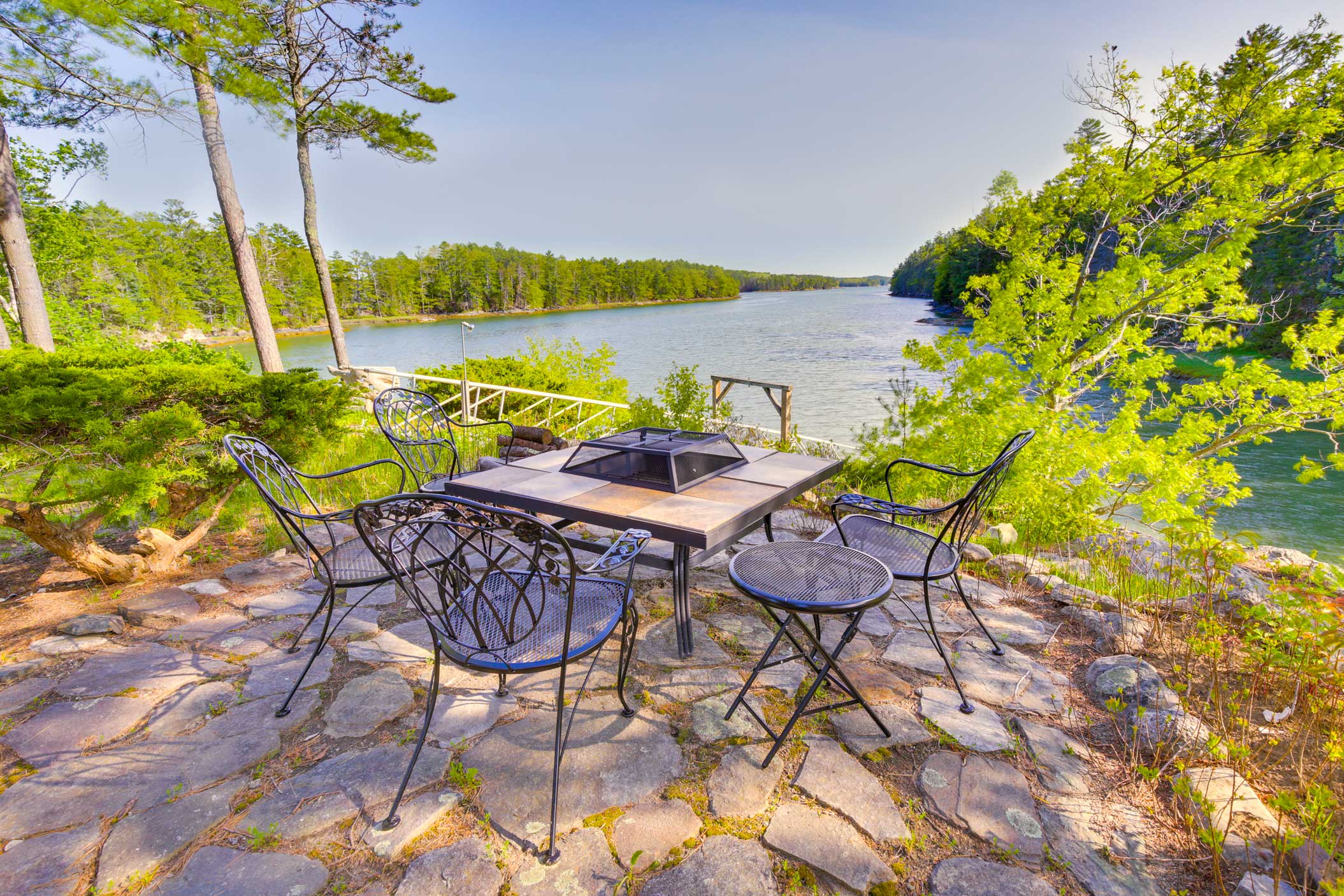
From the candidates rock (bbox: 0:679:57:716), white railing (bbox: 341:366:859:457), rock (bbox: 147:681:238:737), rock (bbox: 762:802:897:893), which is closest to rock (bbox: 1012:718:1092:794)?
rock (bbox: 762:802:897:893)

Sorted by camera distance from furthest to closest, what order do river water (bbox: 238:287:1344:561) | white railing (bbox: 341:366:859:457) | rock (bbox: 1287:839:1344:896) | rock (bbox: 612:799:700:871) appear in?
1. river water (bbox: 238:287:1344:561)
2. white railing (bbox: 341:366:859:457)
3. rock (bbox: 612:799:700:871)
4. rock (bbox: 1287:839:1344:896)

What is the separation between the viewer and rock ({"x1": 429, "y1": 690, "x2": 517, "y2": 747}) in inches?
69.2

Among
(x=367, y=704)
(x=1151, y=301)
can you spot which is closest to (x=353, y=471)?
(x=367, y=704)

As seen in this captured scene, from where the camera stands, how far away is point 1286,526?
7496 mm

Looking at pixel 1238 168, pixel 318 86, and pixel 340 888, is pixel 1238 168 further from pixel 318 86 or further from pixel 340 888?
pixel 318 86

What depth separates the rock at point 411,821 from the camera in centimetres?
135

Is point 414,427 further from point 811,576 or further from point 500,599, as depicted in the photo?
point 811,576

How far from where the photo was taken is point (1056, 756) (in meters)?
1.68

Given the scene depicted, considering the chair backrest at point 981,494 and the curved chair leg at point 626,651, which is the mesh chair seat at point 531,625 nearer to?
the curved chair leg at point 626,651

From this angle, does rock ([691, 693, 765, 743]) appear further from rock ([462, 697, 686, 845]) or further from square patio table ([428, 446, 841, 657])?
square patio table ([428, 446, 841, 657])

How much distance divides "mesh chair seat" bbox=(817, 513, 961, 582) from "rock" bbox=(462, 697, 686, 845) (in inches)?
39.1

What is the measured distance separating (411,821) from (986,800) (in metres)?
1.61

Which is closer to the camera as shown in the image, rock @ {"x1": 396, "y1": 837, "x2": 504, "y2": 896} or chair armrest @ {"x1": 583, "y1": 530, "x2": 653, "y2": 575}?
rock @ {"x1": 396, "y1": 837, "x2": 504, "y2": 896}

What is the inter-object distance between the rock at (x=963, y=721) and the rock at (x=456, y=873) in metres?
1.47
